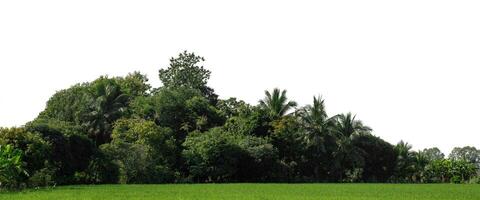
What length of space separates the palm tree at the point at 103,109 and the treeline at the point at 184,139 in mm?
81

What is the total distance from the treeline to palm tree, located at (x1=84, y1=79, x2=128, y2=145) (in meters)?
0.08

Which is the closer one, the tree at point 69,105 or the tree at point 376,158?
the tree at point 69,105

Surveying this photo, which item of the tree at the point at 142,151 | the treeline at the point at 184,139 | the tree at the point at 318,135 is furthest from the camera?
the tree at the point at 318,135

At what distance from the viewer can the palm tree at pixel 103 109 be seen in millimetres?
45281

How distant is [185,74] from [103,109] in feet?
44.6

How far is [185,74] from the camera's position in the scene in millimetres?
58250

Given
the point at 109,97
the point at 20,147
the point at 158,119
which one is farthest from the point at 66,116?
the point at 20,147

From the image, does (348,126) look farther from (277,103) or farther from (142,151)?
(142,151)

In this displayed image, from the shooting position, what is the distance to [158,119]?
154ft

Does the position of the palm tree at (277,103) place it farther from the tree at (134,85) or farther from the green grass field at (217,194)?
the green grass field at (217,194)

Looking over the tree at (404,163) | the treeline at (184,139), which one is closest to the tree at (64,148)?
A: the treeline at (184,139)

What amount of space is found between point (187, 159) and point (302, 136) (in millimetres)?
11392

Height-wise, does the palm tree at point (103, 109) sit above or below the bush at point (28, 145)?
above

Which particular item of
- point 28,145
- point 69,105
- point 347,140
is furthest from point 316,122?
point 28,145
